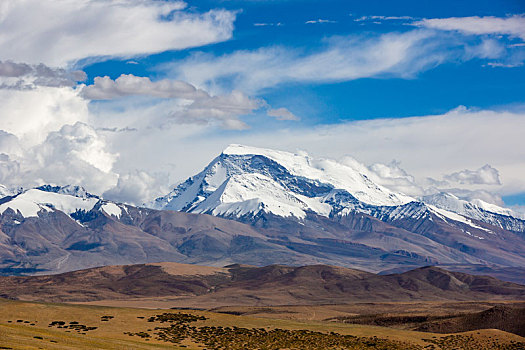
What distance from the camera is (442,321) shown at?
173 m

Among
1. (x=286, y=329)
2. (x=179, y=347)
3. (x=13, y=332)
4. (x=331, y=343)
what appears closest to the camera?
(x=13, y=332)

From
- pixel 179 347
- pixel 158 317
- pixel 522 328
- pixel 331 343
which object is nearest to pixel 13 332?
pixel 179 347

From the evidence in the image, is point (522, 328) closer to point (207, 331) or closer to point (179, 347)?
point (207, 331)

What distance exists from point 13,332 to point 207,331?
123ft

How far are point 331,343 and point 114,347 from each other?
40.4 m

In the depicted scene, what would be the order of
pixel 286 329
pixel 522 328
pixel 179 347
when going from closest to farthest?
pixel 179 347 < pixel 286 329 < pixel 522 328

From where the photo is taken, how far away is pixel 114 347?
81.4 metres

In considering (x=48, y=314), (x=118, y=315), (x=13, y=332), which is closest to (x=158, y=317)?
(x=118, y=315)

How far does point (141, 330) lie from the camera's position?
107000mm

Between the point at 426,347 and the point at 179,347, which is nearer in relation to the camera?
the point at 179,347

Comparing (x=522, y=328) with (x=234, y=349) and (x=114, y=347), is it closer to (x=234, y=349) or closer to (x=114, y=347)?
(x=234, y=349)

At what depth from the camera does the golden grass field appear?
87419 millimetres

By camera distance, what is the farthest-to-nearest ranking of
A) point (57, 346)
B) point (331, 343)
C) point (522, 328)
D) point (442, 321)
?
point (442, 321), point (522, 328), point (331, 343), point (57, 346)

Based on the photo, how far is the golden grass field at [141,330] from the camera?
3442 inches
